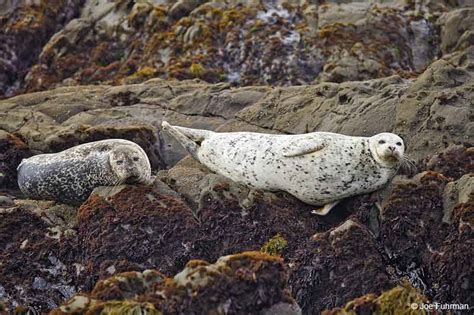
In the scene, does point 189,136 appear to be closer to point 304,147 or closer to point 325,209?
point 304,147

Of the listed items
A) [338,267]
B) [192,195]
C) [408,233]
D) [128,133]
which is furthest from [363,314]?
[128,133]

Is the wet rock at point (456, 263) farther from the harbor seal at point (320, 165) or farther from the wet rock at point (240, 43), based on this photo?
the wet rock at point (240, 43)

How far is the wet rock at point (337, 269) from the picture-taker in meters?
9.02

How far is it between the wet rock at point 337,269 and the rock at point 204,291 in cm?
126

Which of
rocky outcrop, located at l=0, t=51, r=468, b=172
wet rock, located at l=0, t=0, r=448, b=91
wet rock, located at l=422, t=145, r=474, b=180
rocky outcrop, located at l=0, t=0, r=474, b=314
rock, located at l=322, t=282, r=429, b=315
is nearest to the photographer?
rock, located at l=322, t=282, r=429, b=315

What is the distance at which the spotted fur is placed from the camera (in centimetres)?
1040

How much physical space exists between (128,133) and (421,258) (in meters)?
5.48

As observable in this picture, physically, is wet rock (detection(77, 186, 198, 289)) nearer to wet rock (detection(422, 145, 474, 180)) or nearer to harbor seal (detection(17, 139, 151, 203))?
harbor seal (detection(17, 139, 151, 203))

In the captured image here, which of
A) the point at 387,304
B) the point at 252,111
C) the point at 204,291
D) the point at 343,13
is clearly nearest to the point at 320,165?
the point at 252,111

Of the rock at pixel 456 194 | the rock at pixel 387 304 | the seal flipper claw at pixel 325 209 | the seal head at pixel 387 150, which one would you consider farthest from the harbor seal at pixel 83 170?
the rock at pixel 387 304

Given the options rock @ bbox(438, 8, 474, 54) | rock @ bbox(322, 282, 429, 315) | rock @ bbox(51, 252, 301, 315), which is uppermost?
rock @ bbox(51, 252, 301, 315)

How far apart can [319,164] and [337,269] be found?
1.78 m

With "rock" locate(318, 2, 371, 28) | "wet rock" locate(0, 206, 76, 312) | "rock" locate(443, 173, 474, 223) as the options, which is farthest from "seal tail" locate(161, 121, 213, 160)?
"rock" locate(318, 2, 371, 28)

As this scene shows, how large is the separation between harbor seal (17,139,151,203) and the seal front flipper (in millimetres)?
1960
